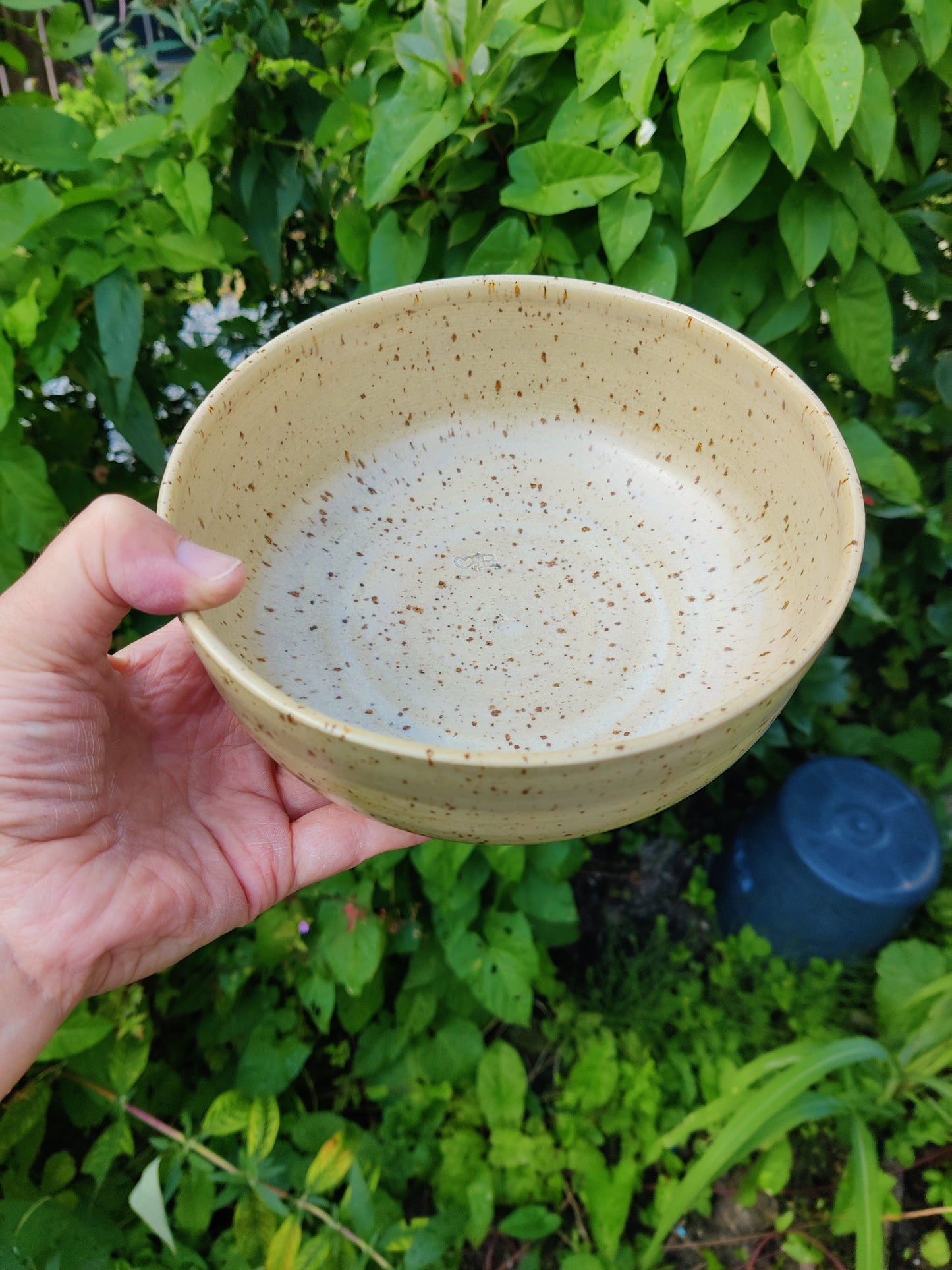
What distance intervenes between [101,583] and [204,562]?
136 mm

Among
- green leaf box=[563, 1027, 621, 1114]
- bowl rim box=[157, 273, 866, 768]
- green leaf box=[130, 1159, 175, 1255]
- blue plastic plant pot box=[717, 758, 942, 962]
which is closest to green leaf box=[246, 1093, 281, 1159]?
green leaf box=[130, 1159, 175, 1255]

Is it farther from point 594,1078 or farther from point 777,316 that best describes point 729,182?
point 594,1078

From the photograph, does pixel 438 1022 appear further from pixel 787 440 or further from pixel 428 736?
pixel 787 440

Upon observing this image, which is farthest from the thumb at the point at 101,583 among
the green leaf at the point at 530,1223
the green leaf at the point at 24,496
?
the green leaf at the point at 530,1223

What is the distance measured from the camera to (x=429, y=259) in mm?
1130

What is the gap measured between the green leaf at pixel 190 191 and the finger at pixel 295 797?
0.64 meters

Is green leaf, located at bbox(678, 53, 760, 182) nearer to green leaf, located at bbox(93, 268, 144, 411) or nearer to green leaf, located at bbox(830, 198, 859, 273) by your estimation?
green leaf, located at bbox(830, 198, 859, 273)

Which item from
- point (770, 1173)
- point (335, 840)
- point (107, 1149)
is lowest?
point (770, 1173)

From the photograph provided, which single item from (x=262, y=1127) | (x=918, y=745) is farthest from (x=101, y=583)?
(x=918, y=745)

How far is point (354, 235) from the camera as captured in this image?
1064 millimetres

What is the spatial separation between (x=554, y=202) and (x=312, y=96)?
15.9 inches

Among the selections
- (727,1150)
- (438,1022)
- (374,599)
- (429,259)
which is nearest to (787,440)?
(374,599)

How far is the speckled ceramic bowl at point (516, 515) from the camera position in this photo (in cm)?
81

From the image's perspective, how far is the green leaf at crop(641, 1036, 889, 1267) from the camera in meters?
1.15
